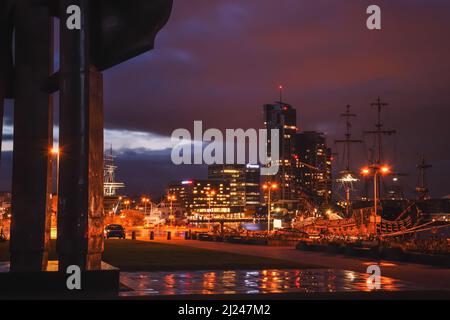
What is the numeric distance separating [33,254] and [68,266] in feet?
8.19

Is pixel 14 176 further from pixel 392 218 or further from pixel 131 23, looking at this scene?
pixel 392 218

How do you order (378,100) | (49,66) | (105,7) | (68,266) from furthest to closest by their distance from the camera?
(378,100) < (49,66) < (105,7) < (68,266)

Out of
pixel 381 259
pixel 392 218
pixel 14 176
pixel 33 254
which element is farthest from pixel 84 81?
pixel 392 218

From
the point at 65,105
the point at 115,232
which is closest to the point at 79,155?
the point at 65,105

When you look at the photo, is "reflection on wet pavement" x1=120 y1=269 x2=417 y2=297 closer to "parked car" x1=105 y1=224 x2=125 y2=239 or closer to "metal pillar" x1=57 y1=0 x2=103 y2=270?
"metal pillar" x1=57 y1=0 x2=103 y2=270

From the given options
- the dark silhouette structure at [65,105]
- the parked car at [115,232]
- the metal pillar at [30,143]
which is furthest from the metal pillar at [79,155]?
the parked car at [115,232]

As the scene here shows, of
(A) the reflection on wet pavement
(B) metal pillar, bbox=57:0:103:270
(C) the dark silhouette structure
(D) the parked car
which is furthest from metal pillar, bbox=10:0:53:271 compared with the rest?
(D) the parked car

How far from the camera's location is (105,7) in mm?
17844

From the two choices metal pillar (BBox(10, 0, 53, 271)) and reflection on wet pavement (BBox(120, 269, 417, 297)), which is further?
metal pillar (BBox(10, 0, 53, 271))

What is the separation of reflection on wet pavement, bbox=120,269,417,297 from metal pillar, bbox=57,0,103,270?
5.46ft

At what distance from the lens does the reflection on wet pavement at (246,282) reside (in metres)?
17.6

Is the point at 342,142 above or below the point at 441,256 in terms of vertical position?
above

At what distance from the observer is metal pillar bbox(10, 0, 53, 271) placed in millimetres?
18656
